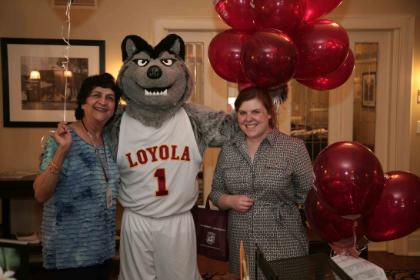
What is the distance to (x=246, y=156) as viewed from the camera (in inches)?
74.4

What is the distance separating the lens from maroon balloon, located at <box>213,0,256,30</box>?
1.95 m

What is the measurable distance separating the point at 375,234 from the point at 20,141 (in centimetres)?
298

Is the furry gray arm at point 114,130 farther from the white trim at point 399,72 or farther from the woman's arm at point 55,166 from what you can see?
the white trim at point 399,72

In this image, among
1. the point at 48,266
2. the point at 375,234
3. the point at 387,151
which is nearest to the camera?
the point at 375,234

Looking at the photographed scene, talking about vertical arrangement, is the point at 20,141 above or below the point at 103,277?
above

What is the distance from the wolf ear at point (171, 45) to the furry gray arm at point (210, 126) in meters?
0.29

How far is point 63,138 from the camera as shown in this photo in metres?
1.70

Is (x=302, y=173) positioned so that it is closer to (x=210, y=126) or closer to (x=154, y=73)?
(x=210, y=126)

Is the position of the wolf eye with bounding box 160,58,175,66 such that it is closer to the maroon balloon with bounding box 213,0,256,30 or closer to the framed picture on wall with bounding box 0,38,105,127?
the maroon balloon with bounding box 213,0,256,30

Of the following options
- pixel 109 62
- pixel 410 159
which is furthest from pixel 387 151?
pixel 109 62

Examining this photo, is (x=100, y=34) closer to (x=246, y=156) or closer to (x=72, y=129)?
(x=72, y=129)

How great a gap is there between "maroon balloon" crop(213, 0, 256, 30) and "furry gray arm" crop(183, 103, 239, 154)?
0.45m

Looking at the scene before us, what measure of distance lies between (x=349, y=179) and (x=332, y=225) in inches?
11.5

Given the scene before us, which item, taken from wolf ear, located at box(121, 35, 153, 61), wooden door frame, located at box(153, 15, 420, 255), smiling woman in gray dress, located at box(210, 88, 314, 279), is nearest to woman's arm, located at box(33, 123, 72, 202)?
wolf ear, located at box(121, 35, 153, 61)
